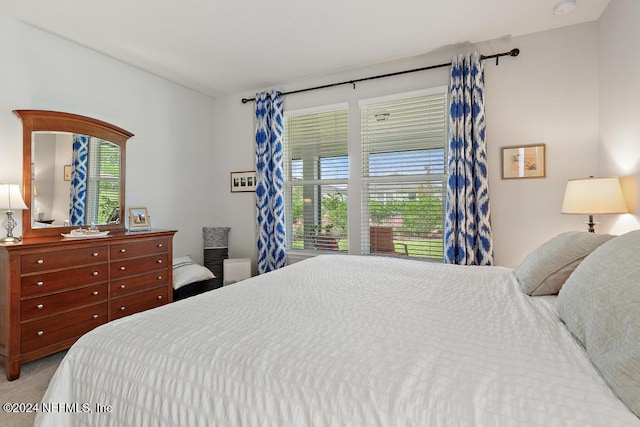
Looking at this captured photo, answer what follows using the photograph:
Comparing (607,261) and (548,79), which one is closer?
(607,261)

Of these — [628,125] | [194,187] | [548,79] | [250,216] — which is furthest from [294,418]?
[194,187]

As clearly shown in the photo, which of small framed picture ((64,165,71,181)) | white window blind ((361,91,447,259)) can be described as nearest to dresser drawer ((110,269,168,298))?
small framed picture ((64,165,71,181))

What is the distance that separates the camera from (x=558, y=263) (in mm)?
1483

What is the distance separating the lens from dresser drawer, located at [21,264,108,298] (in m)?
2.21

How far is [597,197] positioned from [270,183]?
3048mm

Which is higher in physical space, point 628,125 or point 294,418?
point 628,125

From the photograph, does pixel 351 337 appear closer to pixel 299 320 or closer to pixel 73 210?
pixel 299 320

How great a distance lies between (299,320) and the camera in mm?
1190

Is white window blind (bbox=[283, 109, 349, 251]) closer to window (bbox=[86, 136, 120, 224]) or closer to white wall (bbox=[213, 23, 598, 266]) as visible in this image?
white wall (bbox=[213, 23, 598, 266])

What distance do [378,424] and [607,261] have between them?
0.89 metres

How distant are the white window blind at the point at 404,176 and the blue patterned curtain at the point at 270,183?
101cm

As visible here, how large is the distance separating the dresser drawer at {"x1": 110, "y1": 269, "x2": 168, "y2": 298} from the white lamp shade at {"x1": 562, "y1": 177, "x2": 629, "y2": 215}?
137 inches

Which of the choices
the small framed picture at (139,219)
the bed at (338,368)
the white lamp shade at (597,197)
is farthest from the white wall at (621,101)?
the small framed picture at (139,219)

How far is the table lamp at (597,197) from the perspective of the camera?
6.89ft
